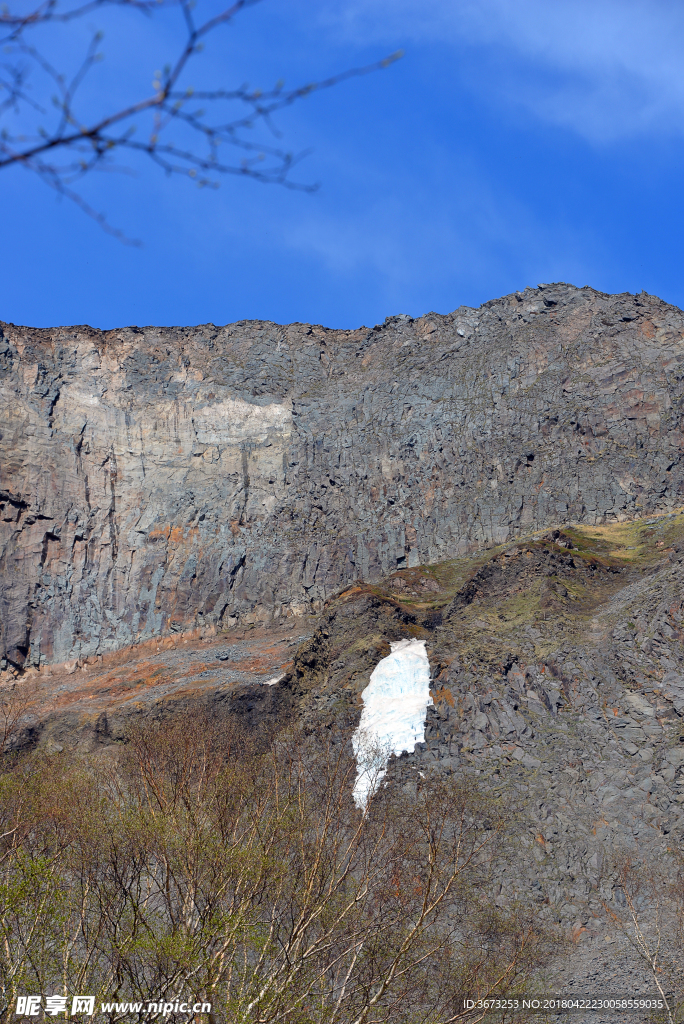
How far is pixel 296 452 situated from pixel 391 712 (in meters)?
36.9

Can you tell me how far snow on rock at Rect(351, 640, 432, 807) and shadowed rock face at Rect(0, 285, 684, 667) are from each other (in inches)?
835

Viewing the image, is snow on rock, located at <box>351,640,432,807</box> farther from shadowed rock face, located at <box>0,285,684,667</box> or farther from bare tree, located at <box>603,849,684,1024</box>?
shadowed rock face, located at <box>0,285,684,667</box>

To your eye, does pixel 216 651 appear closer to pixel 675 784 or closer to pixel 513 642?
pixel 513 642

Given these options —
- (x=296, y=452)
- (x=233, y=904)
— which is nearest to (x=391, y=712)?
(x=233, y=904)

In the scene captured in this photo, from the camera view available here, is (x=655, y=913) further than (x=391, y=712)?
No

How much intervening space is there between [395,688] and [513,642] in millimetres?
5899

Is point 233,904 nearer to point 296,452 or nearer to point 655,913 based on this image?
point 655,913

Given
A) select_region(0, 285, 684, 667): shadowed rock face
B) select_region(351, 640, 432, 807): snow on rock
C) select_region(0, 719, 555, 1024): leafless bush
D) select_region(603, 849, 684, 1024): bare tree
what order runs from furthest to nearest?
select_region(0, 285, 684, 667): shadowed rock face < select_region(351, 640, 432, 807): snow on rock < select_region(603, 849, 684, 1024): bare tree < select_region(0, 719, 555, 1024): leafless bush

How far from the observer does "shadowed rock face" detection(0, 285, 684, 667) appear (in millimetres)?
60312

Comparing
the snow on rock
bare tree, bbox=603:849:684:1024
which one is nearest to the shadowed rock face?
the snow on rock

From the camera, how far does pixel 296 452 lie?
69312mm

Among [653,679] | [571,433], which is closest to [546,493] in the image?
[571,433]

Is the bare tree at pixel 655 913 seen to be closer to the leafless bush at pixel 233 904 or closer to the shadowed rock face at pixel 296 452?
the leafless bush at pixel 233 904

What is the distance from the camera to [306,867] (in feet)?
57.8
